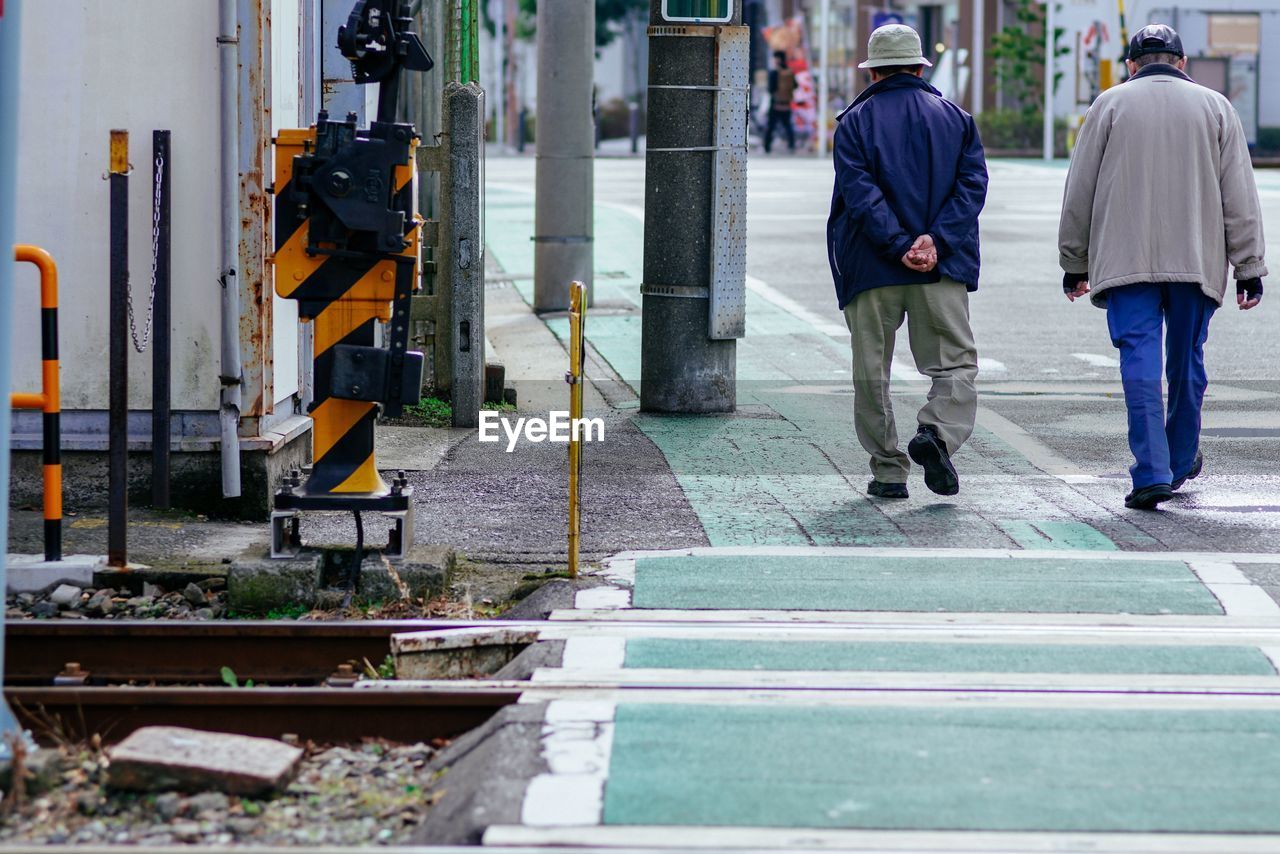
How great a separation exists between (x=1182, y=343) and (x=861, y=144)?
4.86 feet

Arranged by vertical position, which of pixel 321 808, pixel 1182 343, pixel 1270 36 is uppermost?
pixel 1270 36

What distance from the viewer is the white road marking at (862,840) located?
373cm

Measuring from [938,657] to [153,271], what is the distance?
10.5 feet

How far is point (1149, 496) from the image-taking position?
720 centimetres

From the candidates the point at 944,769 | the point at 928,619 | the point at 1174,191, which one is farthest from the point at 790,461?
the point at 944,769

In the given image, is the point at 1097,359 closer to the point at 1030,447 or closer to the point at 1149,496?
the point at 1030,447

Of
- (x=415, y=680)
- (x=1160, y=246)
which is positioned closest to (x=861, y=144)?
(x=1160, y=246)

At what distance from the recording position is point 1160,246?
7203 mm

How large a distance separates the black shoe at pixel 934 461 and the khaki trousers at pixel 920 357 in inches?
Answer: 2.1

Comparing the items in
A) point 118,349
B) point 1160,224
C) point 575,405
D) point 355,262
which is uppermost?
point 1160,224

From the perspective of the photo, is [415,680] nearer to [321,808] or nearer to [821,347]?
[321,808]

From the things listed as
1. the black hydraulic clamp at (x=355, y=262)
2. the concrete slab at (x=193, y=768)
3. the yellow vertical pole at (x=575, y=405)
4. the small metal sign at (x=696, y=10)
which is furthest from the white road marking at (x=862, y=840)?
the small metal sign at (x=696, y=10)

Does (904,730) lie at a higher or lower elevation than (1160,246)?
lower

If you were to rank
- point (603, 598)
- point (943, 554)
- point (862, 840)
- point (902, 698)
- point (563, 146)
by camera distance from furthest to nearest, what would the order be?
point (563, 146) → point (943, 554) → point (603, 598) → point (902, 698) → point (862, 840)
